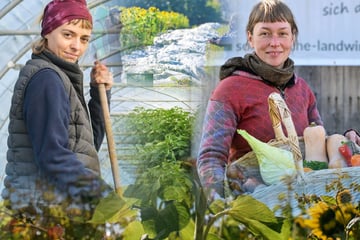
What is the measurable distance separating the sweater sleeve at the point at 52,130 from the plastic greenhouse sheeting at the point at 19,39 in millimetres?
115

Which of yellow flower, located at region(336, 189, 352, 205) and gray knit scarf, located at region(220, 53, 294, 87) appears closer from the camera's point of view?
yellow flower, located at region(336, 189, 352, 205)

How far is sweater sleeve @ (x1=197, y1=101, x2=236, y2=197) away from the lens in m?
3.33

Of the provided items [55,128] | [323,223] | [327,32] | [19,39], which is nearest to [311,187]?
[323,223]

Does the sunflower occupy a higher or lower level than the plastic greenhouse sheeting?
lower

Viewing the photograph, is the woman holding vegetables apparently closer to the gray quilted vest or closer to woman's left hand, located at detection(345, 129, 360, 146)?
woman's left hand, located at detection(345, 129, 360, 146)

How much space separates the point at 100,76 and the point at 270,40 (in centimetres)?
A: 58

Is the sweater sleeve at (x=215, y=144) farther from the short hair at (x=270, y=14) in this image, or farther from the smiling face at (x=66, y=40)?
the smiling face at (x=66, y=40)

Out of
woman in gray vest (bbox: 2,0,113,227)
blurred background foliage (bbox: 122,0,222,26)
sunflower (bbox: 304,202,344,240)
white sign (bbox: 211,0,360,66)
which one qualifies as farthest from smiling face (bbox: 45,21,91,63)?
white sign (bbox: 211,0,360,66)

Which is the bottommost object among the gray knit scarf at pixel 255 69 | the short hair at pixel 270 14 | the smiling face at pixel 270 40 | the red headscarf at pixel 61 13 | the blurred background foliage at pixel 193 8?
the gray knit scarf at pixel 255 69

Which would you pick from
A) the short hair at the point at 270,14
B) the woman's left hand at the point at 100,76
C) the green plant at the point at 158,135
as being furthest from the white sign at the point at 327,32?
the woman's left hand at the point at 100,76

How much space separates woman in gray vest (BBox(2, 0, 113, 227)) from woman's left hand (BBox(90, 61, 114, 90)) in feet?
0.23

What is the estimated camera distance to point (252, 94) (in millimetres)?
3432

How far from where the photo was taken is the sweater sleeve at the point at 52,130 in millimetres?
2992

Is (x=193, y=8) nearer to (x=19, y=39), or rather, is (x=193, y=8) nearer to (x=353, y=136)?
(x=19, y=39)
